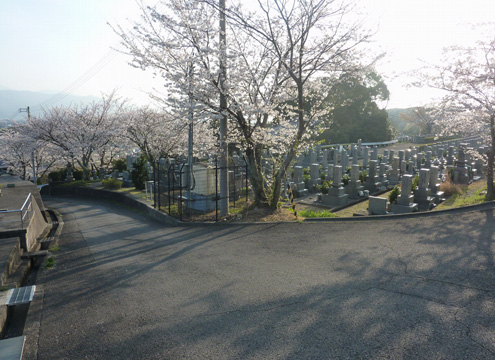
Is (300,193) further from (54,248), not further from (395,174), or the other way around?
(54,248)

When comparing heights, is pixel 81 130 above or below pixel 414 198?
above

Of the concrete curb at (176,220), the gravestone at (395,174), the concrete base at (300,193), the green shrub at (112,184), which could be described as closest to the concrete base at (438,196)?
the concrete curb at (176,220)

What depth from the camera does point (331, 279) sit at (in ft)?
17.8

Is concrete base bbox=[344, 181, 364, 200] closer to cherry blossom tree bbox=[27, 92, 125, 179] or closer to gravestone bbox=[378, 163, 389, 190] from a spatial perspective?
gravestone bbox=[378, 163, 389, 190]

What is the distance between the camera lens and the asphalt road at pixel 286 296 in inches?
148

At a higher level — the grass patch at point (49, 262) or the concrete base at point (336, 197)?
the concrete base at point (336, 197)

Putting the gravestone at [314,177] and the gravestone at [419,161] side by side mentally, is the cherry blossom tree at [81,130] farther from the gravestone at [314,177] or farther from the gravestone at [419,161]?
the gravestone at [419,161]

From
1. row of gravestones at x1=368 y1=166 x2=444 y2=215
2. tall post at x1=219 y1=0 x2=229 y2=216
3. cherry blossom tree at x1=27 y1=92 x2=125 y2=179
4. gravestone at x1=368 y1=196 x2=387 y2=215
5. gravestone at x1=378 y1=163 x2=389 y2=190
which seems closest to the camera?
tall post at x1=219 y1=0 x2=229 y2=216

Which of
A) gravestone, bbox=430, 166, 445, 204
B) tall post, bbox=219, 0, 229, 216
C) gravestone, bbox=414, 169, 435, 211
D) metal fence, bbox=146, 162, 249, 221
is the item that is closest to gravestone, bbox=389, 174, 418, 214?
gravestone, bbox=414, 169, 435, 211

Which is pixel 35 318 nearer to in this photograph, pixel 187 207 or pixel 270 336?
pixel 270 336

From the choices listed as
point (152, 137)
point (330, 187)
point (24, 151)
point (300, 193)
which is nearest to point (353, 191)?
point (330, 187)

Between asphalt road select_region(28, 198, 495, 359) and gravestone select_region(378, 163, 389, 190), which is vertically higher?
gravestone select_region(378, 163, 389, 190)

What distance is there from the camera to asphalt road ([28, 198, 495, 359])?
148 inches

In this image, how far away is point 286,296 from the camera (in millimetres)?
4914
